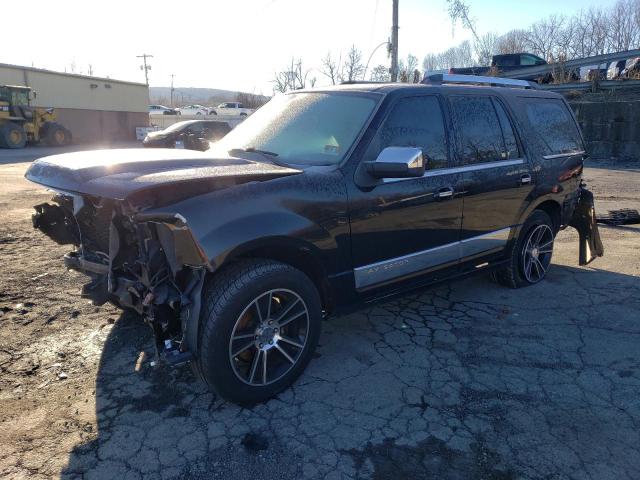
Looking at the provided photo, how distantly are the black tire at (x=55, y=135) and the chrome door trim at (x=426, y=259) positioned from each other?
27.2m

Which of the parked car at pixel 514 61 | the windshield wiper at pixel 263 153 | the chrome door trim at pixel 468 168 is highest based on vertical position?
the parked car at pixel 514 61

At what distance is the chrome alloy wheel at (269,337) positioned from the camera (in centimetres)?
313

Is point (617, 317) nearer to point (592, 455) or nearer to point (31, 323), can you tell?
point (592, 455)

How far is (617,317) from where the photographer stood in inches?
182

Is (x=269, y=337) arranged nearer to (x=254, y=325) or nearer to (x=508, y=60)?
(x=254, y=325)

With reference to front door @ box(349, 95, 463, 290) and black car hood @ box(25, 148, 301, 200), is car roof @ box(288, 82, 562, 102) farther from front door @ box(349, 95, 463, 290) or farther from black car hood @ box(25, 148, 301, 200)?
black car hood @ box(25, 148, 301, 200)

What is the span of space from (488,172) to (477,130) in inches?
14.9

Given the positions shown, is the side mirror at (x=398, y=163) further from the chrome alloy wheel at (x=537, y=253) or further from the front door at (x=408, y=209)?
the chrome alloy wheel at (x=537, y=253)

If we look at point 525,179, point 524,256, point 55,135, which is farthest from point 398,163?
point 55,135

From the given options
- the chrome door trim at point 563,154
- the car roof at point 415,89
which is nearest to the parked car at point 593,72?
the chrome door trim at point 563,154

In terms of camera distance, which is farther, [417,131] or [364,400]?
[417,131]

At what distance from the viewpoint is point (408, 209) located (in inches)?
152

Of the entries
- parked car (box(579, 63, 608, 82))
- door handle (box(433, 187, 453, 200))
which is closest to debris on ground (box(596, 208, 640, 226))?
door handle (box(433, 187, 453, 200))

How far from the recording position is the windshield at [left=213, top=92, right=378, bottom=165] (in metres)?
3.74
